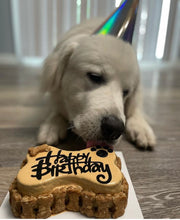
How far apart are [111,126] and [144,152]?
0.29 meters

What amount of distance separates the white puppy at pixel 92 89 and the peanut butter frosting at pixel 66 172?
0.62 ft

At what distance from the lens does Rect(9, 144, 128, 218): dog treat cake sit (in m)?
0.58

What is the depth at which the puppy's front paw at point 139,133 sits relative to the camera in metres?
1.06

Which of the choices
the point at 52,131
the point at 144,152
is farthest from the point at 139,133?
the point at 52,131

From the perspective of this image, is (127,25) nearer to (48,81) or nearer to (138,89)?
(138,89)

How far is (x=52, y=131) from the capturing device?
1062 mm

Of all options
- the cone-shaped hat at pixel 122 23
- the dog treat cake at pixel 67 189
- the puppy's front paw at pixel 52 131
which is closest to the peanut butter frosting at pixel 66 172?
the dog treat cake at pixel 67 189

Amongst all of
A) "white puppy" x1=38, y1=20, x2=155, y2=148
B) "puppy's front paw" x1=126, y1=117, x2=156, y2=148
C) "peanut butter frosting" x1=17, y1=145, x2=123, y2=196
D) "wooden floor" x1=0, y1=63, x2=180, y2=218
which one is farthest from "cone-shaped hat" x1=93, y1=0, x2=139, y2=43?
"peanut butter frosting" x1=17, y1=145, x2=123, y2=196

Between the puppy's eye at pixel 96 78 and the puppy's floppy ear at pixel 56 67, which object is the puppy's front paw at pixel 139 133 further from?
the puppy's floppy ear at pixel 56 67

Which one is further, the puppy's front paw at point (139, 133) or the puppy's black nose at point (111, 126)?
the puppy's front paw at point (139, 133)

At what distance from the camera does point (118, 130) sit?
2.81ft

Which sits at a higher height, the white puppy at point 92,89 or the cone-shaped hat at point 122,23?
the cone-shaped hat at point 122,23

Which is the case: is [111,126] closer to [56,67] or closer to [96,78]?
[96,78]

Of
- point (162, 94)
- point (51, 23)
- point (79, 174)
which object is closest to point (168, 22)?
point (51, 23)
